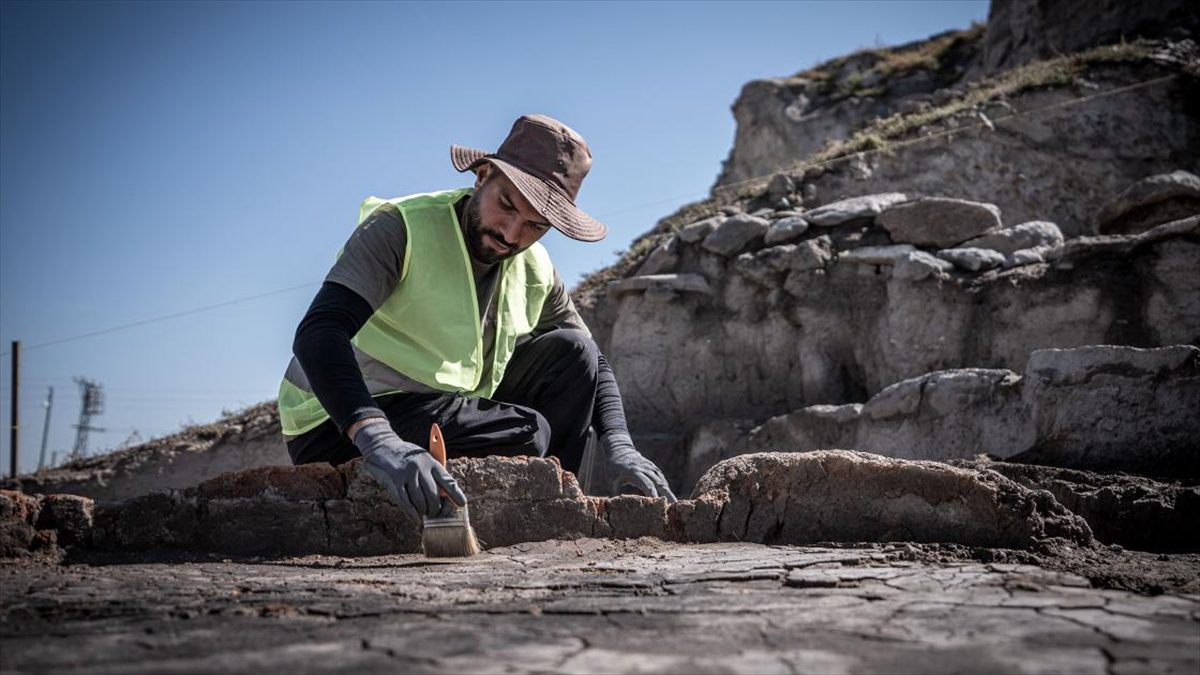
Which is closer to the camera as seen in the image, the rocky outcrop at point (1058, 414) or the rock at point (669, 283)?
the rocky outcrop at point (1058, 414)

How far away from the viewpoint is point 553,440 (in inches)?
155

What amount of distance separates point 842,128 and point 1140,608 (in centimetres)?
1477

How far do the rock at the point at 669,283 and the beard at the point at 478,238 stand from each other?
393cm

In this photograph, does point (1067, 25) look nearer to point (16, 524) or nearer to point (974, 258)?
point (974, 258)

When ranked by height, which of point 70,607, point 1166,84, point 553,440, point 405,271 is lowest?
point 70,607

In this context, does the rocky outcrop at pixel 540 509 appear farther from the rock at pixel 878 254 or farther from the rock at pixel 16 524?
the rock at pixel 878 254

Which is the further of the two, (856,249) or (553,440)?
(856,249)

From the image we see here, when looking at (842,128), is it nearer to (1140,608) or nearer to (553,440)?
(553,440)

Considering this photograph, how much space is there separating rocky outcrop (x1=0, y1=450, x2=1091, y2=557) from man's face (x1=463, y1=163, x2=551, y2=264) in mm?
847

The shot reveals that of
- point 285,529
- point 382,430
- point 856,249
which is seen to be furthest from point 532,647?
point 856,249

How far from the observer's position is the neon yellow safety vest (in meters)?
3.50

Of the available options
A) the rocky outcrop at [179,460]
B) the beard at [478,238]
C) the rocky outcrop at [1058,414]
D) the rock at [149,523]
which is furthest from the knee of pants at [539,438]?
the rocky outcrop at [179,460]

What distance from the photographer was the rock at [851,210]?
24.2 ft

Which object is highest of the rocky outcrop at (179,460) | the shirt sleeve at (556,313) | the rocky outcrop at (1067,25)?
the rocky outcrop at (1067,25)
